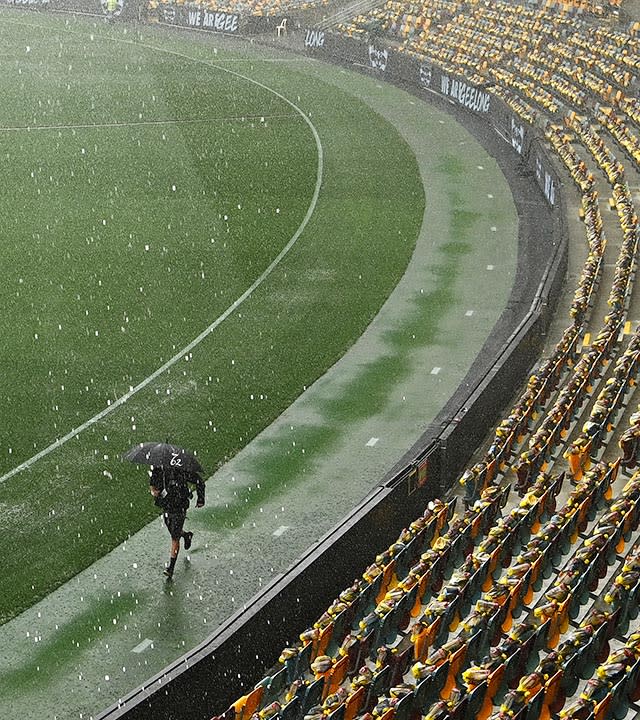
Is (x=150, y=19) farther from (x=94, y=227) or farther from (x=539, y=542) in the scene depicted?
(x=539, y=542)

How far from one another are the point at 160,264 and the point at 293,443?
12206 mm

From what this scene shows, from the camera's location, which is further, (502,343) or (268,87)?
(268,87)

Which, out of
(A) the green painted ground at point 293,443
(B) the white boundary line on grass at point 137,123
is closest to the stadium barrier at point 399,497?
(A) the green painted ground at point 293,443

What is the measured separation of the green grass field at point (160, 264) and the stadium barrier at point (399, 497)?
3.22 metres

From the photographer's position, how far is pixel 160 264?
3641 centimetres

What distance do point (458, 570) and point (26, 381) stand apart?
12.1m

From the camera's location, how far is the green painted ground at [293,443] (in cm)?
1880

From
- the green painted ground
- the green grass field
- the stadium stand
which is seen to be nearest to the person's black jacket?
the green painted ground

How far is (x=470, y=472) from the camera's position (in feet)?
71.7

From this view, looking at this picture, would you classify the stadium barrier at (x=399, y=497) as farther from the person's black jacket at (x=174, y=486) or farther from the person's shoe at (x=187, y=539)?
the person's shoe at (x=187, y=539)

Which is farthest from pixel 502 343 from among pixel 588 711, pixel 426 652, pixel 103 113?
pixel 103 113

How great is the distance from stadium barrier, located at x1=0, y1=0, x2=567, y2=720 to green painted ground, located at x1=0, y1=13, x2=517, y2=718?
0.84 meters

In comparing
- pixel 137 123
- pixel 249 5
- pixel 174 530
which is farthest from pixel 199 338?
pixel 249 5

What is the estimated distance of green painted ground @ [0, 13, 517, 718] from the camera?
61.7 ft
